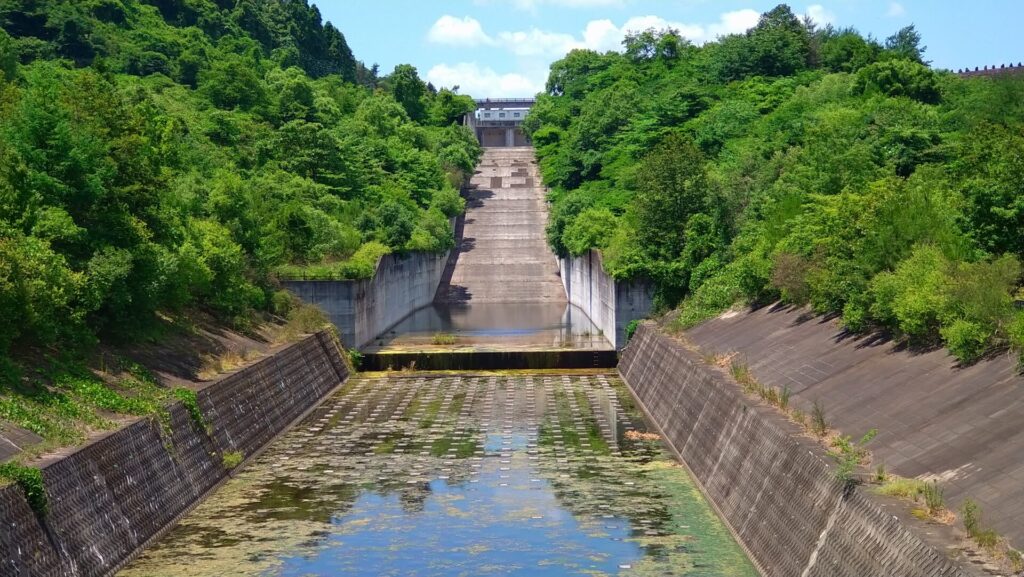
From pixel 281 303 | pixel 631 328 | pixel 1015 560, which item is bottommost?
pixel 631 328

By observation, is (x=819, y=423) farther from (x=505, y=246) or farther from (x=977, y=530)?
(x=505, y=246)

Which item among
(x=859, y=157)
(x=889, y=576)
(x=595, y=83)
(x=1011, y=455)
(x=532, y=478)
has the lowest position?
(x=532, y=478)

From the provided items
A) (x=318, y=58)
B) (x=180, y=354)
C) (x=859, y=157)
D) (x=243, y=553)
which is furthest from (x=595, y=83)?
(x=243, y=553)

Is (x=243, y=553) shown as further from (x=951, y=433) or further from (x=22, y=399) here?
(x=951, y=433)

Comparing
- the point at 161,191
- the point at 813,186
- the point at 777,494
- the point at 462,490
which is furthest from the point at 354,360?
the point at 777,494

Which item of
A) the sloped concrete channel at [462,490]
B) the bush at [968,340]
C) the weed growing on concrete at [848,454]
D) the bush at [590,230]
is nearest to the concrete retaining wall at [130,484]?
the sloped concrete channel at [462,490]

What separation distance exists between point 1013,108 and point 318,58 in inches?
4429

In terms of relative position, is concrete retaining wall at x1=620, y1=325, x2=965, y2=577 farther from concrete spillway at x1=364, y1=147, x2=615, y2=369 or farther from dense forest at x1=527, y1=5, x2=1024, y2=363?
concrete spillway at x1=364, y1=147, x2=615, y2=369

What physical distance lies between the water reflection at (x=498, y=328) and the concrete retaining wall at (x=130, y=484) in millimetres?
20736

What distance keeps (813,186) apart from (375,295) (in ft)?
81.9

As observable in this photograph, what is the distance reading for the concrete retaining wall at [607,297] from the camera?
53.6m

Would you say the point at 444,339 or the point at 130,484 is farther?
the point at 444,339

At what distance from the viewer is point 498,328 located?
6475 cm

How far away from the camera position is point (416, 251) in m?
73.4
